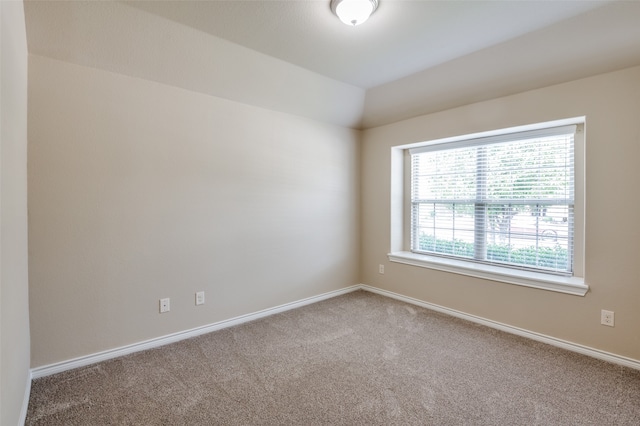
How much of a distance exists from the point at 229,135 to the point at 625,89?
3.19m

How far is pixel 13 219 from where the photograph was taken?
151cm

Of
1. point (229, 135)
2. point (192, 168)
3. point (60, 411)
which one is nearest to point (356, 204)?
point (229, 135)

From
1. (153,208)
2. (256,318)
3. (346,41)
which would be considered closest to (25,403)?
(153,208)

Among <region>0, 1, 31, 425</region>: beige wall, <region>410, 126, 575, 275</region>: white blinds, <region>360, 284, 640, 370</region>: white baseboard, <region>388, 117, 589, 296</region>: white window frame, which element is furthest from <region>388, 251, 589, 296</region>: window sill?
<region>0, 1, 31, 425</region>: beige wall

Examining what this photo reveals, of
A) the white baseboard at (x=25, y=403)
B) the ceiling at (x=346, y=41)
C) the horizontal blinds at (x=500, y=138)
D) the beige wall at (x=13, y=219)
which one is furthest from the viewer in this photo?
the horizontal blinds at (x=500, y=138)

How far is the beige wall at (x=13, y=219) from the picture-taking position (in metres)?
1.28

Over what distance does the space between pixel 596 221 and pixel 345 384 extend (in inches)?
89.9

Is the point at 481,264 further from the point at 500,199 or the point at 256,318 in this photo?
the point at 256,318

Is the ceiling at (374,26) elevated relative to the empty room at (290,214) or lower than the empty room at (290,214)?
elevated

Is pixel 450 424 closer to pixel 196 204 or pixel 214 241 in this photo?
pixel 214 241

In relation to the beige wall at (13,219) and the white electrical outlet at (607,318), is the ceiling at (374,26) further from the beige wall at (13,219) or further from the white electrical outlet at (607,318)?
the white electrical outlet at (607,318)

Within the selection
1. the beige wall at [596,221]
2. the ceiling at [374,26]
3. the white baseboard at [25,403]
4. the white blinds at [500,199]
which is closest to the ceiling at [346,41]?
the ceiling at [374,26]

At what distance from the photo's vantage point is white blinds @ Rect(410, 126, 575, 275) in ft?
9.03

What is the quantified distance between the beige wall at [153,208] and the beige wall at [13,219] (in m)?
0.18
